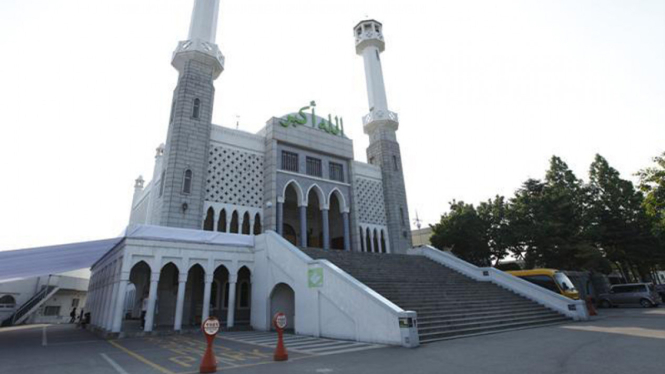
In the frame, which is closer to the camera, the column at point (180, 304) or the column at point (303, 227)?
the column at point (180, 304)

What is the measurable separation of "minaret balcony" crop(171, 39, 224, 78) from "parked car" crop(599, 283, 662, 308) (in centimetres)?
2816

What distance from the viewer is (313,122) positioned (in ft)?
78.3

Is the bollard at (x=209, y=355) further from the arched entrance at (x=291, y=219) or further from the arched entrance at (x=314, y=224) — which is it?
the arched entrance at (x=314, y=224)

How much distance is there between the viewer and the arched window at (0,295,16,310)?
89.1ft

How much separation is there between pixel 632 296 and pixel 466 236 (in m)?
9.98

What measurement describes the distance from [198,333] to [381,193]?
1698 centimetres

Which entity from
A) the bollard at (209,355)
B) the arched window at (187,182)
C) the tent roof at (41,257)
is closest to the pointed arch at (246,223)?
the arched window at (187,182)

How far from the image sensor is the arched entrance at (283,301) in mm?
14180

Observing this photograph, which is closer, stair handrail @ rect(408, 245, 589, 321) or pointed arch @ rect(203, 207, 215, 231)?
stair handrail @ rect(408, 245, 589, 321)

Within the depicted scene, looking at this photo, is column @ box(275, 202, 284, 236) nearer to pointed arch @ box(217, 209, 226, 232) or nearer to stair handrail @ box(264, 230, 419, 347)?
pointed arch @ box(217, 209, 226, 232)

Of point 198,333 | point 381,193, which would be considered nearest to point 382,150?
point 381,193

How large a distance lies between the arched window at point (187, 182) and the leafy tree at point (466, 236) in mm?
19241

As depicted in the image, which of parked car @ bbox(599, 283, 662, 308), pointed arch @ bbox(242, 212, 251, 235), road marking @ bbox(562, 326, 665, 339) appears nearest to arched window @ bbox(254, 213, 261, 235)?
pointed arch @ bbox(242, 212, 251, 235)

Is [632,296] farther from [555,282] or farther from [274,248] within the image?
[274,248]
